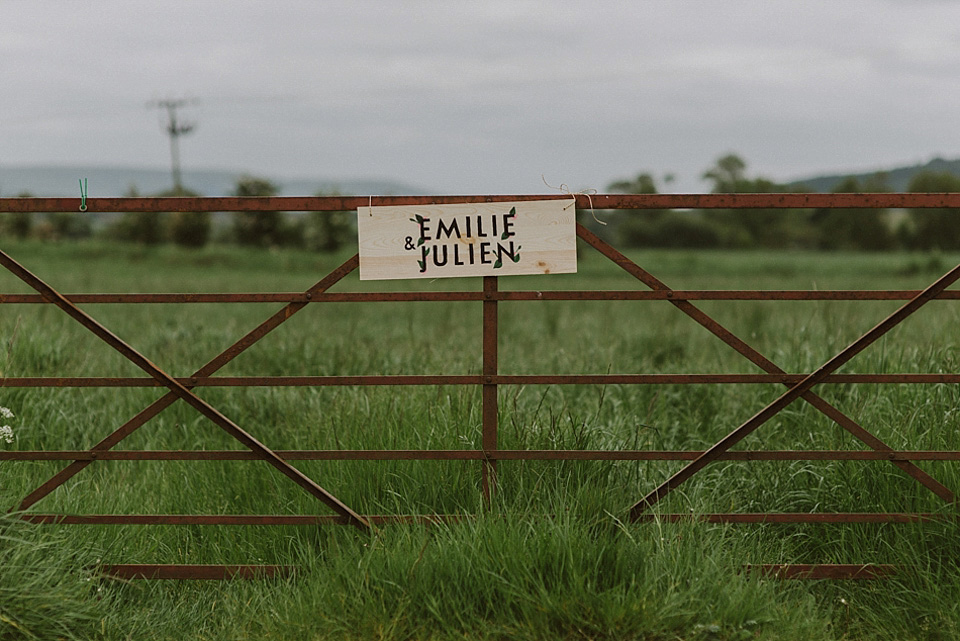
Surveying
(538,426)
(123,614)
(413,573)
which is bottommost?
(123,614)

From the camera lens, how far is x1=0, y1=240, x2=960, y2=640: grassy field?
328cm

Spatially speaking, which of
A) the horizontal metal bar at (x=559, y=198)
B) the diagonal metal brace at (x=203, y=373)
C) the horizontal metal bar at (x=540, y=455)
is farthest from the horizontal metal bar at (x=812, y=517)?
the diagonal metal brace at (x=203, y=373)

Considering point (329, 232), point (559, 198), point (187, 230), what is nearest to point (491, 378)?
point (559, 198)

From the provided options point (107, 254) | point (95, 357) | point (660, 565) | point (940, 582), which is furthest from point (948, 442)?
point (107, 254)

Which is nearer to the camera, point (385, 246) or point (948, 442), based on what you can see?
point (385, 246)

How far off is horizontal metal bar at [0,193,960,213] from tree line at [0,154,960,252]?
142 ft

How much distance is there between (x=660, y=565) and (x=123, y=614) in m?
2.32

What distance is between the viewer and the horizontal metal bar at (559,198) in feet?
12.1

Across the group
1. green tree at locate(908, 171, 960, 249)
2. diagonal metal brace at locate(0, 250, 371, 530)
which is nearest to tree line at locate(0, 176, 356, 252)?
green tree at locate(908, 171, 960, 249)

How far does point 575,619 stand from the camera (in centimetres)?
316

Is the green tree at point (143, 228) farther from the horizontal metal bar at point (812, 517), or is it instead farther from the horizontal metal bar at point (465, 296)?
the horizontal metal bar at point (812, 517)

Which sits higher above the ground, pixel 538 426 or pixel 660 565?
pixel 538 426

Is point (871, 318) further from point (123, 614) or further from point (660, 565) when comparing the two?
point (123, 614)

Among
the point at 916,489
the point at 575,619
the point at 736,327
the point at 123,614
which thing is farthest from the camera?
the point at 736,327
